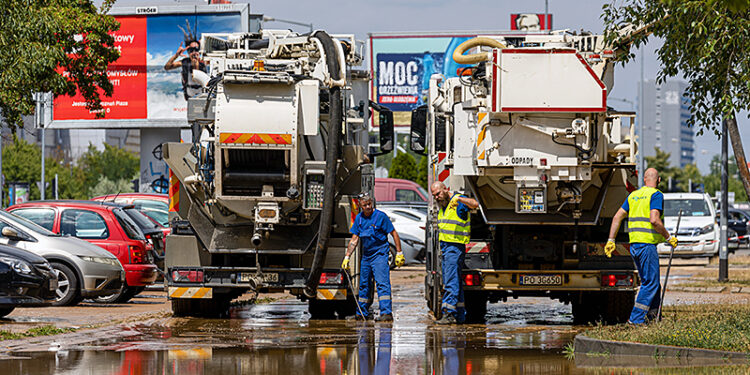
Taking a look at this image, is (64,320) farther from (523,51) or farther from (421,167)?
(421,167)

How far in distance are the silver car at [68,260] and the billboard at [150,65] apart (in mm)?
21151

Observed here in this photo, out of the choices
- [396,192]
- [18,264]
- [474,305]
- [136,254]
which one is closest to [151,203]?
[136,254]

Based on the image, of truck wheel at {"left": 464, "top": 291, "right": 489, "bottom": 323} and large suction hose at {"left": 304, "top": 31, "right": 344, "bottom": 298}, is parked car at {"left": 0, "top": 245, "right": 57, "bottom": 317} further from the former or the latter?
truck wheel at {"left": 464, "top": 291, "right": 489, "bottom": 323}

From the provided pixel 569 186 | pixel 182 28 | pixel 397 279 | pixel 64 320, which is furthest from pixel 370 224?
pixel 182 28

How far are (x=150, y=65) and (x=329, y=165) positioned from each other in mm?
25575

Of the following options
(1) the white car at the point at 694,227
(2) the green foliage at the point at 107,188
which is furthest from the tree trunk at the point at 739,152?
(2) the green foliage at the point at 107,188

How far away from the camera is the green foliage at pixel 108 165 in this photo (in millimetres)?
99188

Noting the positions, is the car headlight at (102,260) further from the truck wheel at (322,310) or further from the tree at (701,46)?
the tree at (701,46)

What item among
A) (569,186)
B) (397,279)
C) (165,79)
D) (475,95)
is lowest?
(397,279)

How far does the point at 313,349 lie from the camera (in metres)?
11.1

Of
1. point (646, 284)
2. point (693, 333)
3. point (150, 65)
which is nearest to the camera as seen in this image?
point (693, 333)

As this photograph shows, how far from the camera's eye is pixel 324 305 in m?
15.2

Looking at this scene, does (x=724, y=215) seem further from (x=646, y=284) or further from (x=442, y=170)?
(x=646, y=284)

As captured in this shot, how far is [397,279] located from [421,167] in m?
32.2
